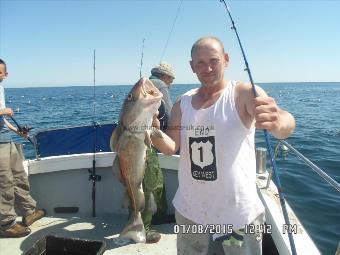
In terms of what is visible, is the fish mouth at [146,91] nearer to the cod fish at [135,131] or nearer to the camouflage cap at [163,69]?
the cod fish at [135,131]

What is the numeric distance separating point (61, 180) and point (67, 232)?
0.96 meters

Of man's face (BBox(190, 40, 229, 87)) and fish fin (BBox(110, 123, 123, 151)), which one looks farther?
fish fin (BBox(110, 123, 123, 151))

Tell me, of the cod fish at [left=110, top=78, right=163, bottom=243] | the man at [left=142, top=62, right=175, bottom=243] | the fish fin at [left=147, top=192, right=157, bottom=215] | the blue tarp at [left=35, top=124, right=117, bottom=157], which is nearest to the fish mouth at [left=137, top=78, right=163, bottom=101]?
the cod fish at [left=110, top=78, right=163, bottom=243]

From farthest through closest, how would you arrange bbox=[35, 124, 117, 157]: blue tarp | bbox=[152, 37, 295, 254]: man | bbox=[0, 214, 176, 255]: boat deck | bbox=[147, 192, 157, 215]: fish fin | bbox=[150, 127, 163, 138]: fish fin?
bbox=[35, 124, 117, 157]: blue tarp < bbox=[147, 192, 157, 215]: fish fin < bbox=[0, 214, 176, 255]: boat deck < bbox=[150, 127, 163, 138]: fish fin < bbox=[152, 37, 295, 254]: man

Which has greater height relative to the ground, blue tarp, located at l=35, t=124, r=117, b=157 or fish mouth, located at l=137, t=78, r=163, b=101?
fish mouth, located at l=137, t=78, r=163, b=101

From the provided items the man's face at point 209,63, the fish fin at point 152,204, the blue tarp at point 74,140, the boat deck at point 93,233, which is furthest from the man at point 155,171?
the man's face at point 209,63

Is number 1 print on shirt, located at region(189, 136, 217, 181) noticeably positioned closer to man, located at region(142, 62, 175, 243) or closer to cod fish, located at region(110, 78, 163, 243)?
cod fish, located at region(110, 78, 163, 243)

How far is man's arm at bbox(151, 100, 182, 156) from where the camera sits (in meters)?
3.01

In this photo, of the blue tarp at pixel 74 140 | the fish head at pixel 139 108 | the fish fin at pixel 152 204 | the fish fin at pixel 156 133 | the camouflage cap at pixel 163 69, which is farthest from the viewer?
the blue tarp at pixel 74 140

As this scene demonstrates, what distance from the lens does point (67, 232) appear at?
554 centimetres

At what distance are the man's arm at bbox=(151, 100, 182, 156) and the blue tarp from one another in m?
3.42

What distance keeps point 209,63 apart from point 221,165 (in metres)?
0.83

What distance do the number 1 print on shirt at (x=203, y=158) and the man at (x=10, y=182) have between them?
3327 millimetres

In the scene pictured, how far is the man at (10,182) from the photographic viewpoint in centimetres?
507
